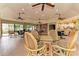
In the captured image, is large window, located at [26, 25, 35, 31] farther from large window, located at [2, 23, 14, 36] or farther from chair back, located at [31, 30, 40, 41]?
large window, located at [2, 23, 14, 36]

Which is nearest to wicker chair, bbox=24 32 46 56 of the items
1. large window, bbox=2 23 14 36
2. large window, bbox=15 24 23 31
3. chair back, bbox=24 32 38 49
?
chair back, bbox=24 32 38 49

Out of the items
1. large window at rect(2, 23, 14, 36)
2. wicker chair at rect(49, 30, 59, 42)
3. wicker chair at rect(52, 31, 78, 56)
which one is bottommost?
wicker chair at rect(52, 31, 78, 56)

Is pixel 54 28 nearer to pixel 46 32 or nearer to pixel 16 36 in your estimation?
pixel 46 32

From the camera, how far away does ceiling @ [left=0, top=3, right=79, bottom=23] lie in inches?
76.5

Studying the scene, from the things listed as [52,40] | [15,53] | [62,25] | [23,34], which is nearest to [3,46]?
[15,53]

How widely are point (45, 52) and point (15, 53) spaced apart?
501mm

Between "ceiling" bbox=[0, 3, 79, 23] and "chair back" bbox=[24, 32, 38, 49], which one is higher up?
"ceiling" bbox=[0, 3, 79, 23]

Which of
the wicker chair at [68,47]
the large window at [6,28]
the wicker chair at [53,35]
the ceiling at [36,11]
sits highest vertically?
the ceiling at [36,11]

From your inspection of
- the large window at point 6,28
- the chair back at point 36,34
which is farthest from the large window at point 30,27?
the large window at point 6,28

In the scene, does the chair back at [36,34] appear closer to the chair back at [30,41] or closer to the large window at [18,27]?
the chair back at [30,41]

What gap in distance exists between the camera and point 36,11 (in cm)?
197

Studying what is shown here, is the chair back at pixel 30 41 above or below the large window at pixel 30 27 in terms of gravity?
below

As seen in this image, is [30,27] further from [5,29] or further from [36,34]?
[5,29]

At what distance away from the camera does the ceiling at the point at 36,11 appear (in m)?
1.94
